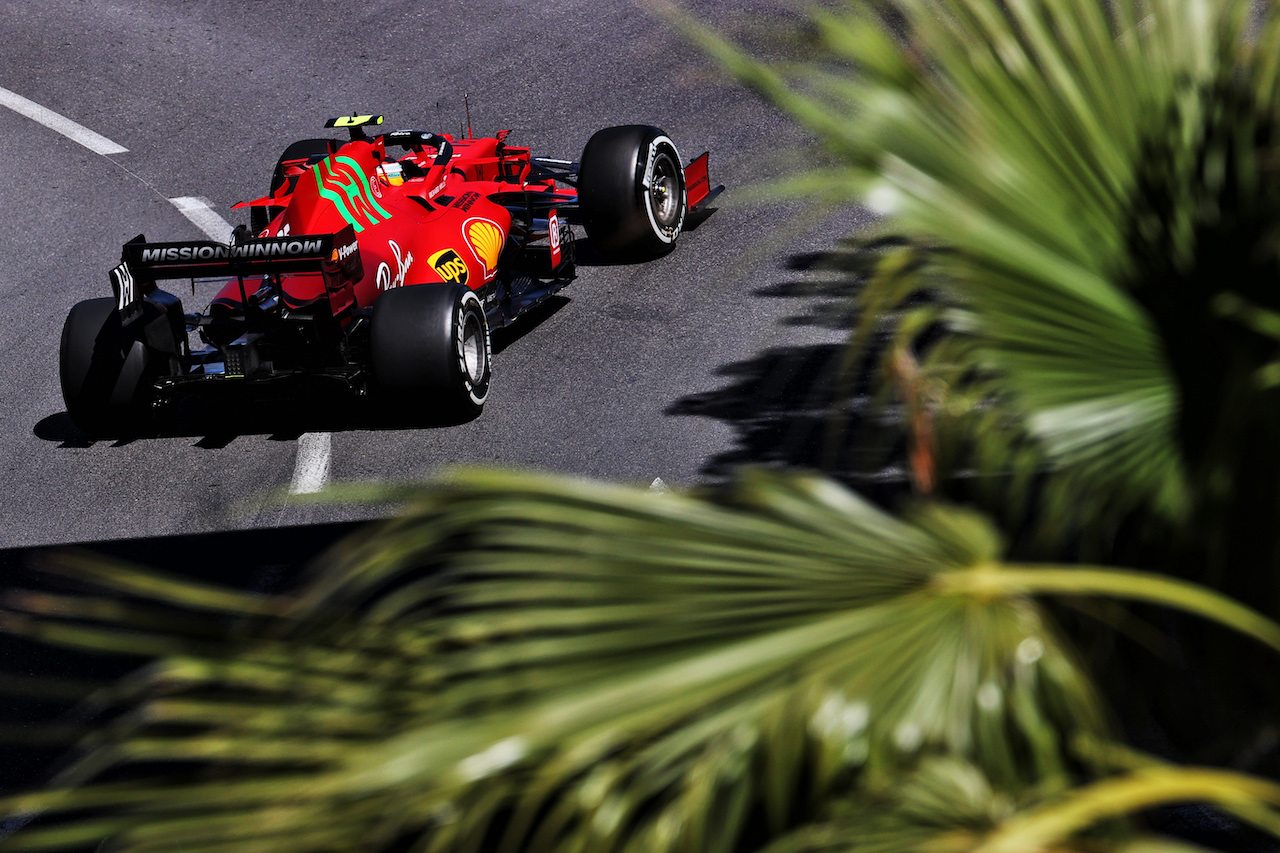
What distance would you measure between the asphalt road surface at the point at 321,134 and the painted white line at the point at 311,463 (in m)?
0.02

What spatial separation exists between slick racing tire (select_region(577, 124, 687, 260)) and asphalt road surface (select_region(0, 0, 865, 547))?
309 millimetres

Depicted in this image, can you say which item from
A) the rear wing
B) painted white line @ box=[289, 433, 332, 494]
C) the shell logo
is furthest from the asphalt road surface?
the rear wing

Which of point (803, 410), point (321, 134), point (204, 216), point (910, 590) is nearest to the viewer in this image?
point (910, 590)

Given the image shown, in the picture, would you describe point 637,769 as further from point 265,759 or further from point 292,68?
point 292,68

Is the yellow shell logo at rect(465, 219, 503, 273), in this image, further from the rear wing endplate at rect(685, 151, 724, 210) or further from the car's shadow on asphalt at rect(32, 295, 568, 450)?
the rear wing endplate at rect(685, 151, 724, 210)

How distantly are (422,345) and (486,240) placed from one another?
4.71 ft

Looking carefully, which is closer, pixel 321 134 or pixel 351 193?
pixel 351 193

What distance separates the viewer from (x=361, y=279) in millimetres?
7391

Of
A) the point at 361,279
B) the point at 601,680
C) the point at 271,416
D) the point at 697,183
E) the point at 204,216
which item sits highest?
the point at 204,216

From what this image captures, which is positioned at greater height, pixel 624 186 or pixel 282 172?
pixel 282 172

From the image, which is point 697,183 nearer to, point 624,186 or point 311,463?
Result: point 624,186

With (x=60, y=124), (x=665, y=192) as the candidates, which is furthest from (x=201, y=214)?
(x=665, y=192)

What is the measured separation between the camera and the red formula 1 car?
688 cm

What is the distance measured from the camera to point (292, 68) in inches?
551
